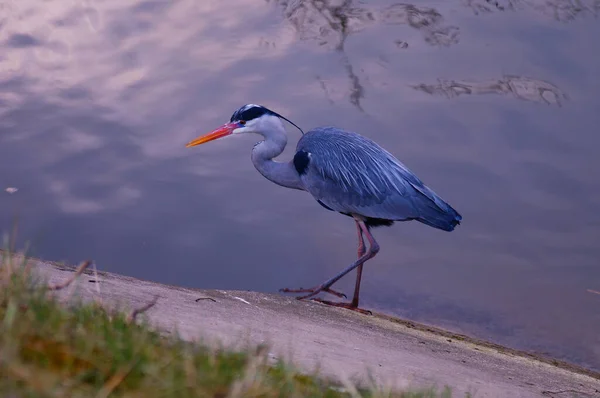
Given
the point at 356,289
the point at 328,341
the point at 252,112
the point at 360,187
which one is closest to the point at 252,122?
the point at 252,112

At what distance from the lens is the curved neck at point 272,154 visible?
8430mm

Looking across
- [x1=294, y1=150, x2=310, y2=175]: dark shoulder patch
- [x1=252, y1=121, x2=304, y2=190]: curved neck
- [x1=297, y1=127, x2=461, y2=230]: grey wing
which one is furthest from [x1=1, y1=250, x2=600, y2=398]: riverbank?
[x1=252, y1=121, x2=304, y2=190]: curved neck

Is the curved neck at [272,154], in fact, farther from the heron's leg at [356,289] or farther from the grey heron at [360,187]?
the heron's leg at [356,289]

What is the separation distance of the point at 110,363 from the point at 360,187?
5.30 meters

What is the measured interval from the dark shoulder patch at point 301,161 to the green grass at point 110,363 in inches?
202

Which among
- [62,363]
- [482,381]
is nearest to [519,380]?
[482,381]

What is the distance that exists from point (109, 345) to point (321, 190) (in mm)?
5427

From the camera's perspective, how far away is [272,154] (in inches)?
341

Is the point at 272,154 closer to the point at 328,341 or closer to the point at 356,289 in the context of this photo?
the point at 356,289

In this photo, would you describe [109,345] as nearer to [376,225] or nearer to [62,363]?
[62,363]

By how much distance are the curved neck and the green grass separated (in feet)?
18.5

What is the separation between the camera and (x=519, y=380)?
4.74 m

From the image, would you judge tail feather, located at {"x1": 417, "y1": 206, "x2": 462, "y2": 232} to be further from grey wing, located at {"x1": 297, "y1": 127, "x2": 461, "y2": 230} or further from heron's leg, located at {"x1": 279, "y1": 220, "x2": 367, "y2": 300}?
heron's leg, located at {"x1": 279, "y1": 220, "x2": 367, "y2": 300}

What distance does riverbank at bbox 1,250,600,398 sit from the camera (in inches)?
134
